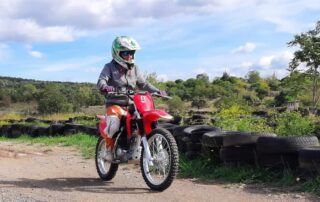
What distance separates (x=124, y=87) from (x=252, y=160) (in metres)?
2.18

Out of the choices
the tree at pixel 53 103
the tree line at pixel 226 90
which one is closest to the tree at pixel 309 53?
the tree line at pixel 226 90

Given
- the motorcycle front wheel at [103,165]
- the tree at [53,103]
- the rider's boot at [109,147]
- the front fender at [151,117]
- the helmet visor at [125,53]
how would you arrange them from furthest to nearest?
the tree at [53,103] → the motorcycle front wheel at [103,165] → the rider's boot at [109,147] → the helmet visor at [125,53] → the front fender at [151,117]

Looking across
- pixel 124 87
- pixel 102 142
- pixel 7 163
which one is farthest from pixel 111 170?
pixel 7 163

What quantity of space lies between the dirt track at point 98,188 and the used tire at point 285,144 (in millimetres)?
631

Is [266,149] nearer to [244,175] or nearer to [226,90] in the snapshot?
[244,175]

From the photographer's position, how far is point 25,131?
66.4 feet

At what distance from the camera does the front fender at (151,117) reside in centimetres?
655

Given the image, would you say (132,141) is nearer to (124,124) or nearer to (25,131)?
(124,124)

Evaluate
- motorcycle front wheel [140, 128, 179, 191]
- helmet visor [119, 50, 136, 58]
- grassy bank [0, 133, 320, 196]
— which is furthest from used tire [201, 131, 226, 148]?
helmet visor [119, 50, 136, 58]

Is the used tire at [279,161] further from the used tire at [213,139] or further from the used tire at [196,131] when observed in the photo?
the used tire at [196,131]

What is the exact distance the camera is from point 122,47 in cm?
707

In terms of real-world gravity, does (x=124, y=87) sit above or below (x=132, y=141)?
above

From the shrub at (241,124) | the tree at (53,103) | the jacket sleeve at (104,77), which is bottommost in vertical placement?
the shrub at (241,124)

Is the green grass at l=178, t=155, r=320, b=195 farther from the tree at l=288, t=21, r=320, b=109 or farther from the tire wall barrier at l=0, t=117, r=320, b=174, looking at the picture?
the tree at l=288, t=21, r=320, b=109
